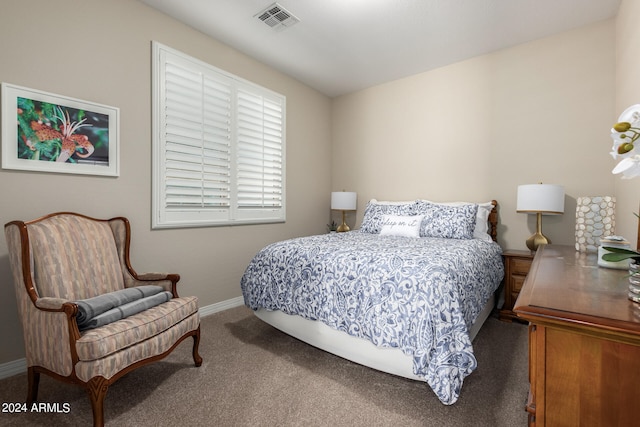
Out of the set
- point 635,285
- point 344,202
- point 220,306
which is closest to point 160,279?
point 220,306

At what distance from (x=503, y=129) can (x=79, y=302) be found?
4.03 metres

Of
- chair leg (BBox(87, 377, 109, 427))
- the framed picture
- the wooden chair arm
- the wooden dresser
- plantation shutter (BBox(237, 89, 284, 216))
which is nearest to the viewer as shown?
the wooden dresser

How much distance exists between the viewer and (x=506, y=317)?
292 centimetres

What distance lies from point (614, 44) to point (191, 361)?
14.9 feet

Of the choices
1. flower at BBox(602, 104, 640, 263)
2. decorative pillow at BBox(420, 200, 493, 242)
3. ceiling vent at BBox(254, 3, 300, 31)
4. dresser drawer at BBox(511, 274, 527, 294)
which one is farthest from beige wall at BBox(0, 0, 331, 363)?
flower at BBox(602, 104, 640, 263)

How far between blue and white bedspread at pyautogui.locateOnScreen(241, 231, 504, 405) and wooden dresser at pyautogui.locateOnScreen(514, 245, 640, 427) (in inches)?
24.4

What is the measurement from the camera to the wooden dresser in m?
0.78

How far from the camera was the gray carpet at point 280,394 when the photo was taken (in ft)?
5.19

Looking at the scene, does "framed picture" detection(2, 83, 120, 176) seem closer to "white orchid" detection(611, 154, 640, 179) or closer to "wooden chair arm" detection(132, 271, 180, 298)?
"wooden chair arm" detection(132, 271, 180, 298)

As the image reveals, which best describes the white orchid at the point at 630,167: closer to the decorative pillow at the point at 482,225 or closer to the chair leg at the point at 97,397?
the chair leg at the point at 97,397

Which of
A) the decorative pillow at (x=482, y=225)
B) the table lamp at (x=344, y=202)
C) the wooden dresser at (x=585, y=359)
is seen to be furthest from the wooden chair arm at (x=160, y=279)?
the decorative pillow at (x=482, y=225)

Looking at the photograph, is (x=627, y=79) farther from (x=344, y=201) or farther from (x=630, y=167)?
(x=344, y=201)

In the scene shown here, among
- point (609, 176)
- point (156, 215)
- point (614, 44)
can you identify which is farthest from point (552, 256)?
point (156, 215)

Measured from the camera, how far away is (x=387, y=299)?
1.80m
